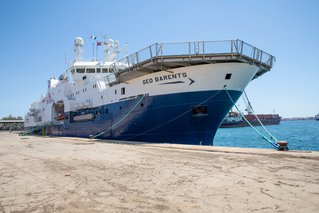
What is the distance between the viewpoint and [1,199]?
4.42m

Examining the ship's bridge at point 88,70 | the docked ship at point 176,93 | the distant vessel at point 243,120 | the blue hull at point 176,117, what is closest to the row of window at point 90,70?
the ship's bridge at point 88,70

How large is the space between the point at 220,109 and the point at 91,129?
13534mm

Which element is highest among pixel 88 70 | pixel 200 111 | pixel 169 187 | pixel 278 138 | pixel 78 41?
pixel 78 41

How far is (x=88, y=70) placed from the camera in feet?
86.2

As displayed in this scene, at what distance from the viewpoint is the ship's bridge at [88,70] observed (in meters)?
25.8

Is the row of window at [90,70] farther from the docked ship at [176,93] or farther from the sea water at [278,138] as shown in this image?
the sea water at [278,138]

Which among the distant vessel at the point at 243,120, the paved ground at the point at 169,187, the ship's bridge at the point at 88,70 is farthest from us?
the distant vessel at the point at 243,120

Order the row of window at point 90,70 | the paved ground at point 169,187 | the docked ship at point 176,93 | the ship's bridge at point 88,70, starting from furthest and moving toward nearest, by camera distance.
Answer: the row of window at point 90,70, the ship's bridge at point 88,70, the docked ship at point 176,93, the paved ground at point 169,187

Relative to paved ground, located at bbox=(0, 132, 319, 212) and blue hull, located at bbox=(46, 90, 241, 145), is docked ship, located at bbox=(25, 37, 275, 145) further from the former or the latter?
paved ground, located at bbox=(0, 132, 319, 212)

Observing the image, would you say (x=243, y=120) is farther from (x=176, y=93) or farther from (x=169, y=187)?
(x=169, y=187)

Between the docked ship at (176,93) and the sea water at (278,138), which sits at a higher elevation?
the docked ship at (176,93)

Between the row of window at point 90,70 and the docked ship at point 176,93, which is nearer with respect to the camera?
the docked ship at point 176,93

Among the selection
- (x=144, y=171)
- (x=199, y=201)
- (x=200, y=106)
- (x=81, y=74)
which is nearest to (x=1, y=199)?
(x=144, y=171)

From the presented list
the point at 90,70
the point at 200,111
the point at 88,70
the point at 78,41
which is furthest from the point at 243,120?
the point at 200,111
